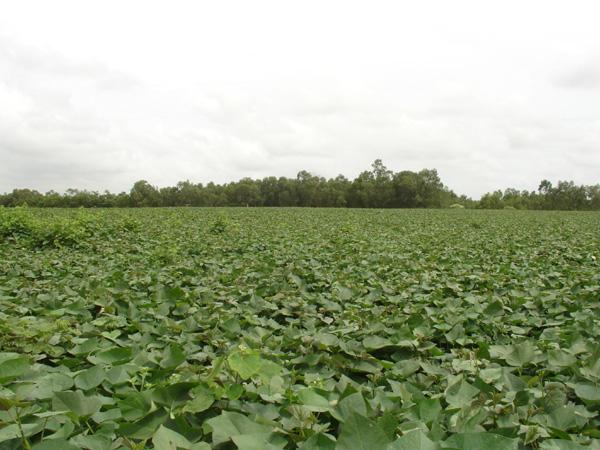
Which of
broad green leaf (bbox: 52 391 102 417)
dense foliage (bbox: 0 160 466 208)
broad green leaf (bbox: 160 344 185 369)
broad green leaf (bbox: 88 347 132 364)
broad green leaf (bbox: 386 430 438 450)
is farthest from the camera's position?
dense foliage (bbox: 0 160 466 208)

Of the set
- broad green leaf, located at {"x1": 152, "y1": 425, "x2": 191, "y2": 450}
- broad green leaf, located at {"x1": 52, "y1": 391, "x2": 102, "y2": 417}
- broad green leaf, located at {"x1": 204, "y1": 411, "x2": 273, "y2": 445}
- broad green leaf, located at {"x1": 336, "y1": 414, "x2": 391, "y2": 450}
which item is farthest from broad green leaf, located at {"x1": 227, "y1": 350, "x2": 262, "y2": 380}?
broad green leaf, located at {"x1": 336, "y1": 414, "x2": 391, "y2": 450}

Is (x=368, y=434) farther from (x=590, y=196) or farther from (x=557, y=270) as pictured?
(x=590, y=196)

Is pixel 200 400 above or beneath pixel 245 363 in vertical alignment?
beneath

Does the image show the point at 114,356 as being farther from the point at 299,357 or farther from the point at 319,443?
the point at 319,443

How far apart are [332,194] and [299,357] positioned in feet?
239

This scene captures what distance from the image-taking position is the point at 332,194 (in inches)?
2950

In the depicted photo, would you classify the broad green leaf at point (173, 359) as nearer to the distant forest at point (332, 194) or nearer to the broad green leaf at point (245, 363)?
the broad green leaf at point (245, 363)

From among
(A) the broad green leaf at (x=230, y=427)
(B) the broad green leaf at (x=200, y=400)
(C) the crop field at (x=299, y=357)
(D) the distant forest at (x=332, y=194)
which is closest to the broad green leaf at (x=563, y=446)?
(C) the crop field at (x=299, y=357)

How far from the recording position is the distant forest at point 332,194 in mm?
70000

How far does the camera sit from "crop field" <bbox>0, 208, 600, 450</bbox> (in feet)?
5.21

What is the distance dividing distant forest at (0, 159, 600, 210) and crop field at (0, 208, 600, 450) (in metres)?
65.2

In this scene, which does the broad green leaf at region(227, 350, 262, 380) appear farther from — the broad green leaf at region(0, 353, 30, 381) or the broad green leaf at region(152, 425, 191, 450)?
the broad green leaf at region(0, 353, 30, 381)

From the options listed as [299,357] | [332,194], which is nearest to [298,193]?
[332,194]

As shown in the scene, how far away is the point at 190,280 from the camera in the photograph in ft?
17.0
